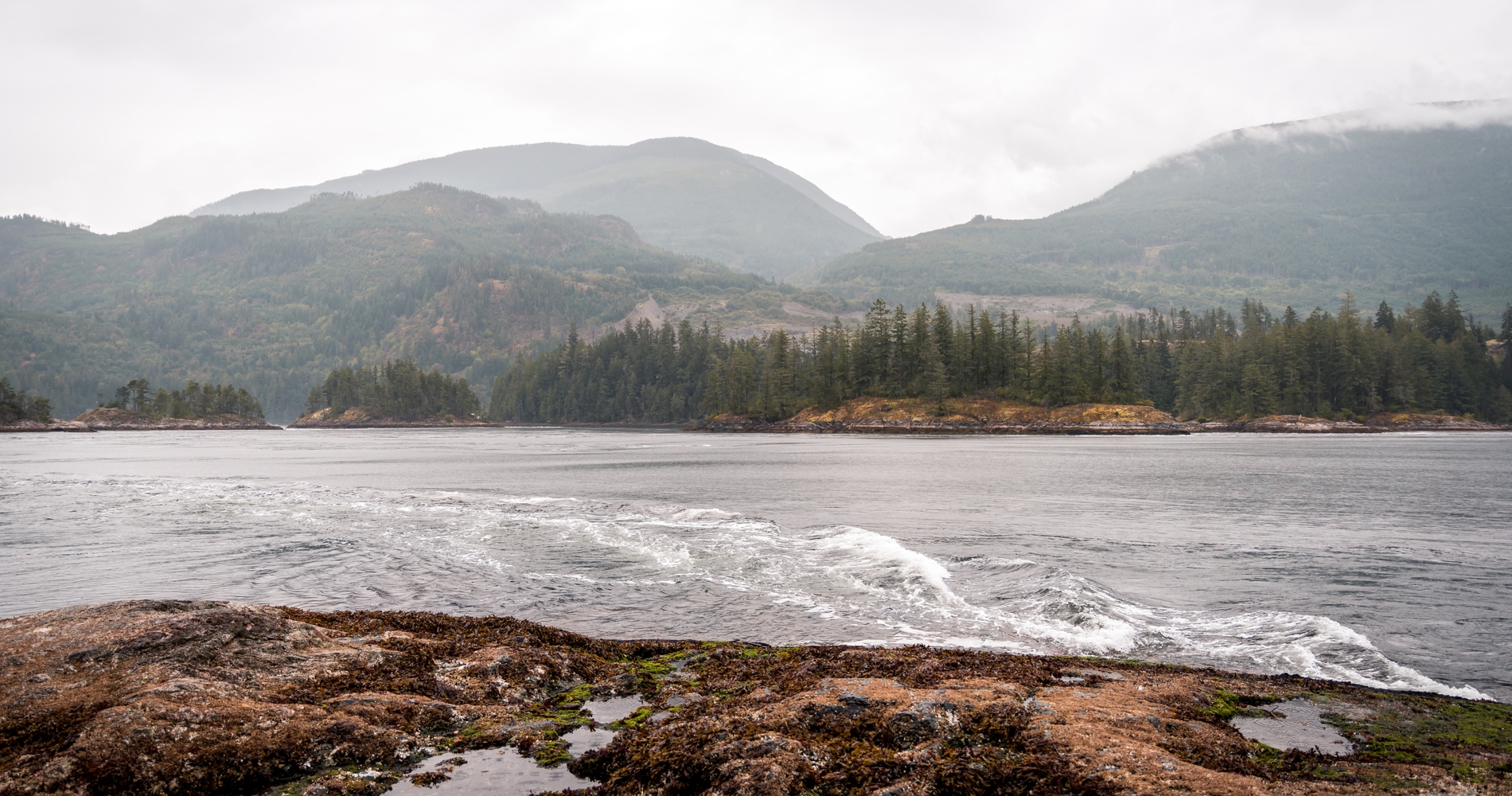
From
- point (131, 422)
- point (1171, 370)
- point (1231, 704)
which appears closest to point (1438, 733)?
point (1231, 704)

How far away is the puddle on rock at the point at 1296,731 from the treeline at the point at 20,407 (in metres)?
228

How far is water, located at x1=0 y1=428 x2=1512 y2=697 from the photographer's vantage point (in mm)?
15445

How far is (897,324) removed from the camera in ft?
481

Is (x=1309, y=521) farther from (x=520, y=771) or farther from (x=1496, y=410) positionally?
(x=1496, y=410)

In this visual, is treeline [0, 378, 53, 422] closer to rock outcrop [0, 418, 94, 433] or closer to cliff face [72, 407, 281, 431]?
rock outcrop [0, 418, 94, 433]

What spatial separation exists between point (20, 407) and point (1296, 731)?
767 feet

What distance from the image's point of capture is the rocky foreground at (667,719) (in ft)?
24.3

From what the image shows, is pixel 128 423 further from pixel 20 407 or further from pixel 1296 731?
pixel 1296 731

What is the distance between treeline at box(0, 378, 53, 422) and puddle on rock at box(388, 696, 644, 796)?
8719 inches

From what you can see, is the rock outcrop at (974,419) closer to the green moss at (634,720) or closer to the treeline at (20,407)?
the green moss at (634,720)

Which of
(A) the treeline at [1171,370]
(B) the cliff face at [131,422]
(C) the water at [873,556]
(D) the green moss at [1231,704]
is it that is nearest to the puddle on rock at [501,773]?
(C) the water at [873,556]

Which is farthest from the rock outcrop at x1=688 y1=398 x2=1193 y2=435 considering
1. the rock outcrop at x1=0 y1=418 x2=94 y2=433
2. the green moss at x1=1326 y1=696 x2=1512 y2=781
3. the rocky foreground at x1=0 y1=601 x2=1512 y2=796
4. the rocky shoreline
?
the rock outcrop at x1=0 y1=418 x2=94 y2=433

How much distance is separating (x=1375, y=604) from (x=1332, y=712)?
9.87 meters

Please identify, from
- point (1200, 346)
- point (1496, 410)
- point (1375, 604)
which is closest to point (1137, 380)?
point (1200, 346)
